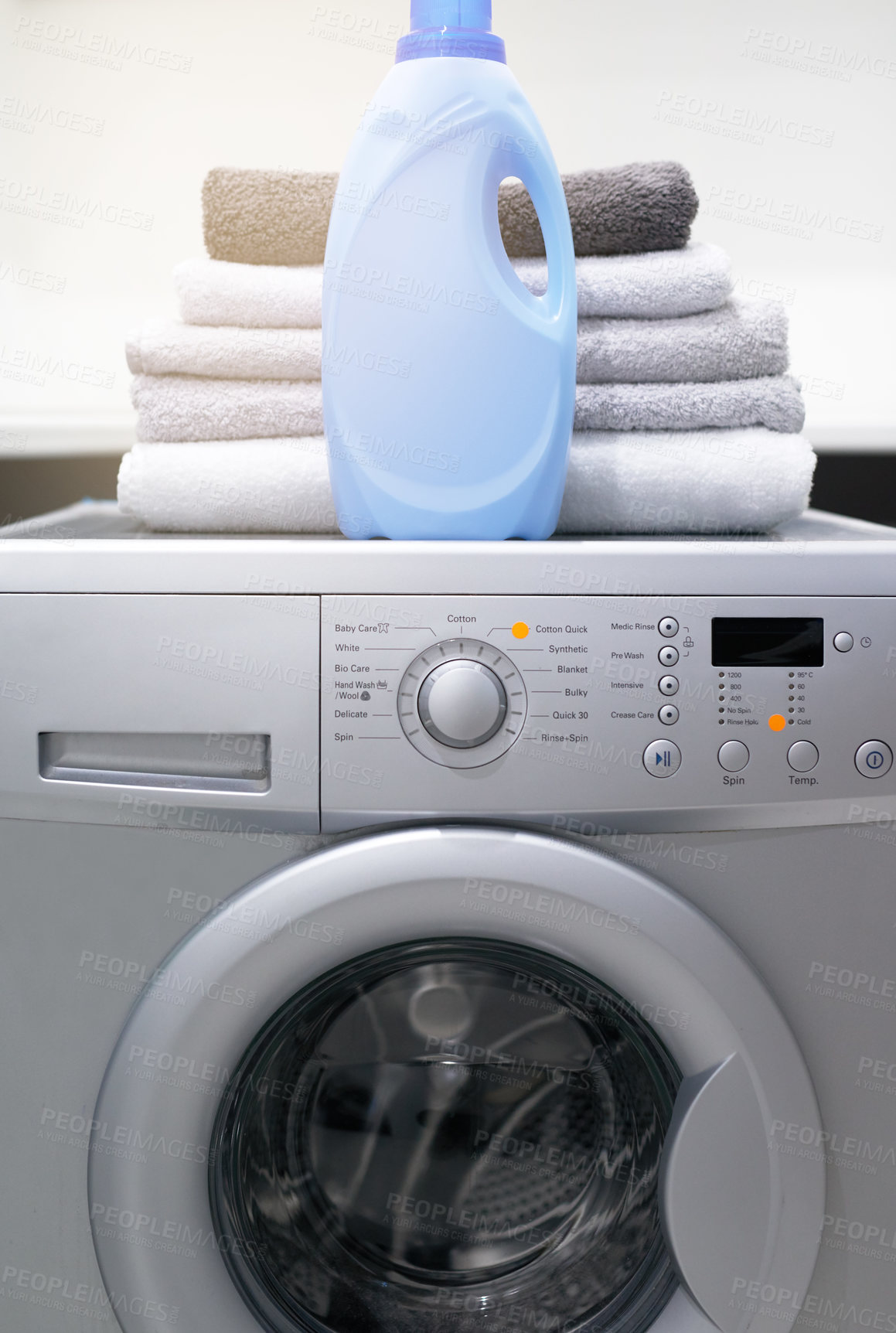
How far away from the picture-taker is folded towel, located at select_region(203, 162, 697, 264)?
782 mm

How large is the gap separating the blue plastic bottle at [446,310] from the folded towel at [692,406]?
70 mm

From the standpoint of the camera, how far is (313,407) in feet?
2.53

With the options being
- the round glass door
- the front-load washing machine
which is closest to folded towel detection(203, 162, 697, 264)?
the front-load washing machine

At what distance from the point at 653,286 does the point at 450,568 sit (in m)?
0.33

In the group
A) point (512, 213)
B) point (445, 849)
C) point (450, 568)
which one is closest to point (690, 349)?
point (512, 213)

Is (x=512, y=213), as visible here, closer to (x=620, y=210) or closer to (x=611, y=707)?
(x=620, y=210)

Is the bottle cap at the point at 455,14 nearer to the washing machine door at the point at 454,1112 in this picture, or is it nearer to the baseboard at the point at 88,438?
the washing machine door at the point at 454,1112

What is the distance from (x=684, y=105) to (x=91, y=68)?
72 cm

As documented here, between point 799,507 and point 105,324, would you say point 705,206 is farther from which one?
point 105,324

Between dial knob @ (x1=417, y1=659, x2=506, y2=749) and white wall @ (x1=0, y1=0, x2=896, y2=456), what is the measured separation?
79 centimetres

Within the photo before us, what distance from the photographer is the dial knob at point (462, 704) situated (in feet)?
1.94

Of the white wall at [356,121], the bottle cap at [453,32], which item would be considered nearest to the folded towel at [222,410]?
the bottle cap at [453,32]

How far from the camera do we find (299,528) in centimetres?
77

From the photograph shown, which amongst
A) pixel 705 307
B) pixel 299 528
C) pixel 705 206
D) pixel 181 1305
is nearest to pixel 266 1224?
pixel 181 1305
